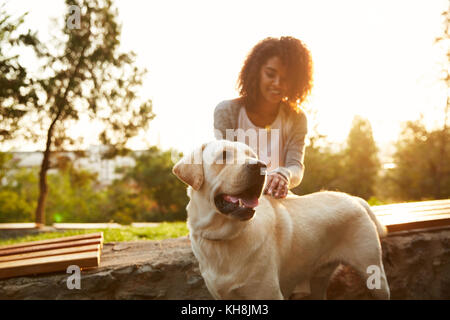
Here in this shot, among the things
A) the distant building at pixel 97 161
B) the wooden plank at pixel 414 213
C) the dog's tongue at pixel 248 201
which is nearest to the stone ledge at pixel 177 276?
the wooden plank at pixel 414 213

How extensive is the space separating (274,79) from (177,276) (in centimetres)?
207

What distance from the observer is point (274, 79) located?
340 centimetres

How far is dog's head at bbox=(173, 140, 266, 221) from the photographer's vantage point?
2.12 meters

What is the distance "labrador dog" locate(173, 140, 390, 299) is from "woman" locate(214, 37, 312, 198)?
0.71 meters

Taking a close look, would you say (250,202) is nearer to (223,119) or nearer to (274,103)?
(223,119)

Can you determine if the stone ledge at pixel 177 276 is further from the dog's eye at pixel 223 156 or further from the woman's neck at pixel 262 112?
the dog's eye at pixel 223 156

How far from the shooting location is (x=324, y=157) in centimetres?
1709

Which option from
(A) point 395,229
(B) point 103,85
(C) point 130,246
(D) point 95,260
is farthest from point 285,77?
(B) point 103,85

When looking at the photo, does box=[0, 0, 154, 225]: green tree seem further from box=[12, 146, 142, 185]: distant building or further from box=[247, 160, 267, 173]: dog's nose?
box=[247, 160, 267, 173]: dog's nose

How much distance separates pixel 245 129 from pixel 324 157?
46.7 ft

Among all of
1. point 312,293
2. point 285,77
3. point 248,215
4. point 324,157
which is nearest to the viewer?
point 248,215

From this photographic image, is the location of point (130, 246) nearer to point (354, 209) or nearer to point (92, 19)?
point (354, 209)

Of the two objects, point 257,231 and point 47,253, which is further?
point 47,253

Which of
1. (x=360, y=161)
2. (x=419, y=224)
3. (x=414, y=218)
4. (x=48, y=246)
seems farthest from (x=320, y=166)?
(x=48, y=246)
